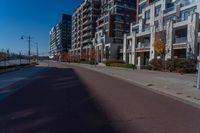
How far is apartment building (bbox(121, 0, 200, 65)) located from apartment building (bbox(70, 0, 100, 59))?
125ft

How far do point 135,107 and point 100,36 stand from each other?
78.4 m

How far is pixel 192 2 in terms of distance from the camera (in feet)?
136

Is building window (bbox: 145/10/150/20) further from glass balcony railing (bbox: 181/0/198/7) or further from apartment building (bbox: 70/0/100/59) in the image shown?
apartment building (bbox: 70/0/100/59)

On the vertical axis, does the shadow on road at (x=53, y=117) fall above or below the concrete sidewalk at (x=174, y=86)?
above

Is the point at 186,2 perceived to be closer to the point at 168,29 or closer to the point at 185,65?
the point at 168,29

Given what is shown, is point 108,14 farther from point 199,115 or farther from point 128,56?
point 199,115

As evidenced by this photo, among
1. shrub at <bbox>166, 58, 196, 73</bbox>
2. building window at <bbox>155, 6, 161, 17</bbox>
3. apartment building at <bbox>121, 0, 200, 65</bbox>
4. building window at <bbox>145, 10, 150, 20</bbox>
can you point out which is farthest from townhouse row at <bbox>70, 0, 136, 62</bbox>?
shrub at <bbox>166, 58, 196, 73</bbox>

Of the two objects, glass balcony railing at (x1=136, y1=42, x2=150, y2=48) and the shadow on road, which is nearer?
the shadow on road

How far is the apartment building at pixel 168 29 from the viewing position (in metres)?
36.5

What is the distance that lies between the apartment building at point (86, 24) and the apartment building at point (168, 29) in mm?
37956

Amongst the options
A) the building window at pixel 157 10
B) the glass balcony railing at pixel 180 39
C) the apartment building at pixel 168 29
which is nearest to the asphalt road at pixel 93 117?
the apartment building at pixel 168 29

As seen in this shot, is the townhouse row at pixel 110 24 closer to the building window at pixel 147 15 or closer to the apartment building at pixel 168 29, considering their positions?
the apartment building at pixel 168 29

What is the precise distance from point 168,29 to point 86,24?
2676 inches

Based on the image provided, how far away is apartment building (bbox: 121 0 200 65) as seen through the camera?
36469 millimetres
